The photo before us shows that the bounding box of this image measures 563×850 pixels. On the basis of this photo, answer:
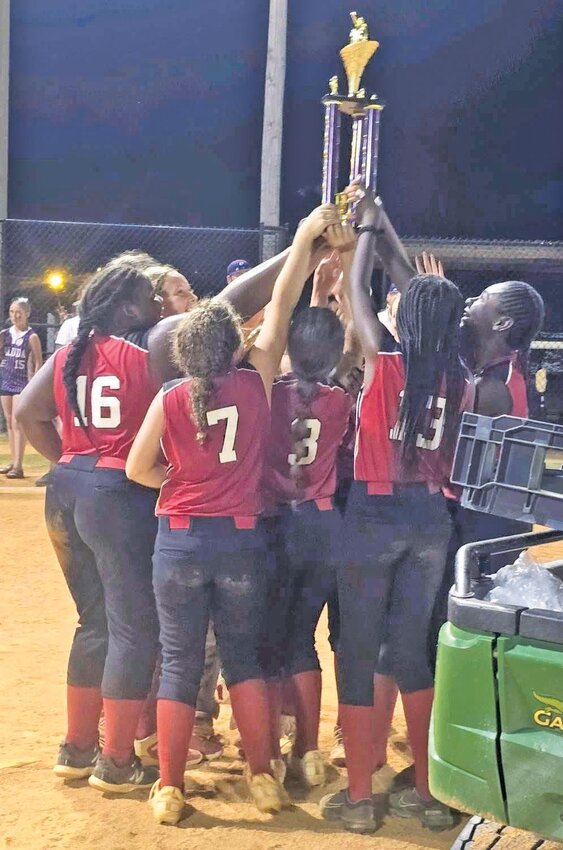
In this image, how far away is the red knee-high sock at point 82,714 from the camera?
14.0 feet

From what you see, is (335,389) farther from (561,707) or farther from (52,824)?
(561,707)

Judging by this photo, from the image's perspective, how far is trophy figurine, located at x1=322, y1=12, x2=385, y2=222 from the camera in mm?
4293

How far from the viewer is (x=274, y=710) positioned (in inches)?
165

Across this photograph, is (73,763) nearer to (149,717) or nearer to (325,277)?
(149,717)

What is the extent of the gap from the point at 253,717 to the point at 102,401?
1.30 metres

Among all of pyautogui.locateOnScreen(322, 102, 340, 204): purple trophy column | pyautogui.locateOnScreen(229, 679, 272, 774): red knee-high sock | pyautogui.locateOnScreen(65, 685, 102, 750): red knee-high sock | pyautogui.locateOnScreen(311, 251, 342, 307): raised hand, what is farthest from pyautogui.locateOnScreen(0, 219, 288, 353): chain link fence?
pyautogui.locateOnScreen(229, 679, 272, 774): red knee-high sock

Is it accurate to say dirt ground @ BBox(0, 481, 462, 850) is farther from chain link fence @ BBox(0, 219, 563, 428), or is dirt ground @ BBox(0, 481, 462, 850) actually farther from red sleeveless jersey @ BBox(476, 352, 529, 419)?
chain link fence @ BBox(0, 219, 563, 428)

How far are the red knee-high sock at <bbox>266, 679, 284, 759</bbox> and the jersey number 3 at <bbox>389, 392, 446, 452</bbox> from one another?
3.58 ft

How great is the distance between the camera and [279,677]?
4.22 metres

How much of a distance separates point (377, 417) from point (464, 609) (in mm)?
1734

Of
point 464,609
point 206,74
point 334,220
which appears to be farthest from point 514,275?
point 464,609

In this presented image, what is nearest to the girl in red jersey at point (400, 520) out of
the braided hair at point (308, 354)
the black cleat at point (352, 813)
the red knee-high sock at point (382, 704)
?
the black cleat at point (352, 813)

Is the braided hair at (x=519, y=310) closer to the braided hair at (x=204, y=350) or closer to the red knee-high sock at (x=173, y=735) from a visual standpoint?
the braided hair at (x=204, y=350)

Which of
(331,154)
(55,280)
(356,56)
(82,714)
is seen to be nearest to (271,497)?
(82,714)
